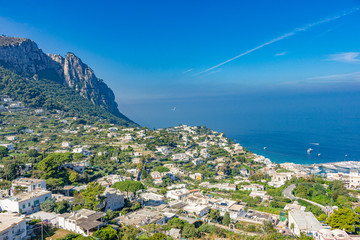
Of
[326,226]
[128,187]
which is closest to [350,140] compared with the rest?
[326,226]

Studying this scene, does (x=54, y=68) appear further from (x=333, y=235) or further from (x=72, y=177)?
(x=333, y=235)

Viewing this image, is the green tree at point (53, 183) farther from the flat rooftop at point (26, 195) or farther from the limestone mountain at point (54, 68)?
the limestone mountain at point (54, 68)

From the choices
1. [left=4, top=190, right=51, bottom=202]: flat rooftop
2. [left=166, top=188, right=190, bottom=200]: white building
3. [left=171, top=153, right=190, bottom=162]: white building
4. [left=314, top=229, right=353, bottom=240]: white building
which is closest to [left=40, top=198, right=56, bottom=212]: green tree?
[left=4, top=190, right=51, bottom=202]: flat rooftop

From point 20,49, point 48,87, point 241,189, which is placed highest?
A: point 20,49

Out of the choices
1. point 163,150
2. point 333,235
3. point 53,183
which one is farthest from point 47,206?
point 163,150

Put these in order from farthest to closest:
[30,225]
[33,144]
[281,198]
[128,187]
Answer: [33,144] < [281,198] < [128,187] < [30,225]

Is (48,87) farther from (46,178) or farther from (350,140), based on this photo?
(350,140)
